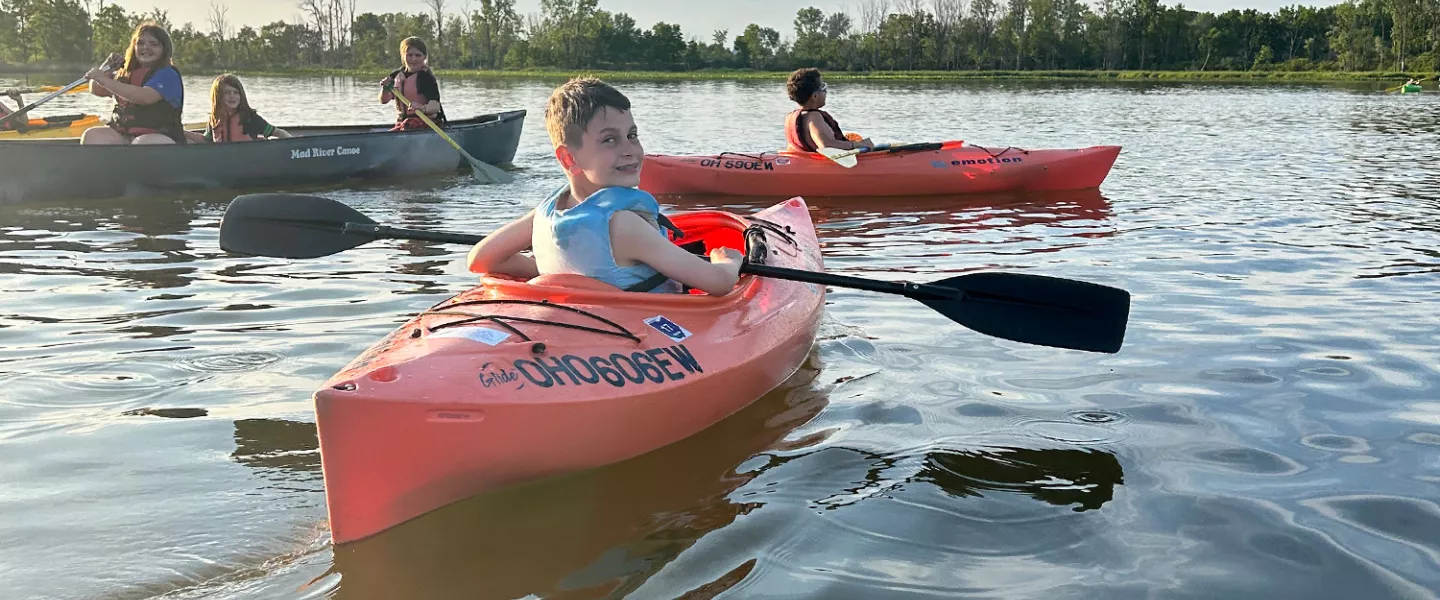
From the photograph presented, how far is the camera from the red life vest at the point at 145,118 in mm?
10180

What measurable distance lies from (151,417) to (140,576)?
1402 mm

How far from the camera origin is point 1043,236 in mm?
8922

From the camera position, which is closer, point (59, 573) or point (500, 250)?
point (59, 573)

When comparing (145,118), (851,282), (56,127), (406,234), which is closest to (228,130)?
(145,118)

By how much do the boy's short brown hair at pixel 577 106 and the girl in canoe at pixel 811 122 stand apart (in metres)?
7.06

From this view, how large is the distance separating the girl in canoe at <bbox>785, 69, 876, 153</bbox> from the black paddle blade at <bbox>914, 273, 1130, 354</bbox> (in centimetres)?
634

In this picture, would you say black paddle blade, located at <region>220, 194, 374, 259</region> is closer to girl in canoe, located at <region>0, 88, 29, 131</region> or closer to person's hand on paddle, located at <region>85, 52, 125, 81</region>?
person's hand on paddle, located at <region>85, 52, 125, 81</region>

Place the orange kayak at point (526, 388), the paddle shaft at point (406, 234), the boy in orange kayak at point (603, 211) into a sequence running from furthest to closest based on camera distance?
the paddle shaft at point (406, 234)
the boy in orange kayak at point (603, 211)
the orange kayak at point (526, 388)

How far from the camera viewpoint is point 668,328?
3.89m

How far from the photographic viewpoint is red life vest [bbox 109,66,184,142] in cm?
1018

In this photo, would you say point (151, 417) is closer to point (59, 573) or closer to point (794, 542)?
point (59, 573)

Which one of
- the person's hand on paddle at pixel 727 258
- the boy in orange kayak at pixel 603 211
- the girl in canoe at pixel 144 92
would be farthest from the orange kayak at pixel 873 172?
the boy in orange kayak at pixel 603 211

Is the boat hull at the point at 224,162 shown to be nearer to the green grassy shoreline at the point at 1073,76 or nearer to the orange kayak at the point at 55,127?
the orange kayak at the point at 55,127

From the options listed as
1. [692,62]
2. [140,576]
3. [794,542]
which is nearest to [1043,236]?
[794,542]
